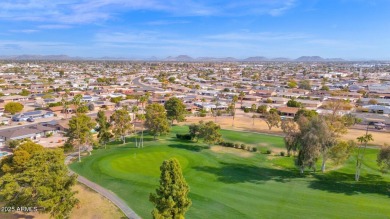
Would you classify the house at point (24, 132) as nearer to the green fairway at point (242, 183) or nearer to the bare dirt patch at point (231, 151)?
the green fairway at point (242, 183)

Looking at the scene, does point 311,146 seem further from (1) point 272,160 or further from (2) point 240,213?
(2) point 240,213

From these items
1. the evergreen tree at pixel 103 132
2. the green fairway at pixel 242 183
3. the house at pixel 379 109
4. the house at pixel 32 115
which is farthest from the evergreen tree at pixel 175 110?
the house at pixel 379 109

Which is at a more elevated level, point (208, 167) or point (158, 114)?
point (158, 114)

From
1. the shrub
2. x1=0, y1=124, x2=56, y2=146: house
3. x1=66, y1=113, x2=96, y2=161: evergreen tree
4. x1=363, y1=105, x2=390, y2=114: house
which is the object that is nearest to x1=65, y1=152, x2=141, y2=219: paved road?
x1=66, y1=113, x2=96, y2=161: evergreen tree

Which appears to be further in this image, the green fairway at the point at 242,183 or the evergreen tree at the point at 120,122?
the evergreen tree at the point at 120,122

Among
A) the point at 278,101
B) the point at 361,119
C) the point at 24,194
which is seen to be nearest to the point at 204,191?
the point at 24,194

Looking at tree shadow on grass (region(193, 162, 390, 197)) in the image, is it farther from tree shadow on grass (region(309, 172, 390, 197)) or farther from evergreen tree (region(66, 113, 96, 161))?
evergreen tree (region(66, 113, 96, 161))
